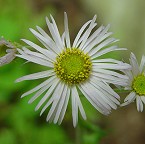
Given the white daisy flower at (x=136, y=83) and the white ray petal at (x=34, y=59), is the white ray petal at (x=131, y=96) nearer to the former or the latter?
the white daisy flower at (x=136, y=83)

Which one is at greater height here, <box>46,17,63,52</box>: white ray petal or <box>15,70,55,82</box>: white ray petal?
<box>46,17,63,52</box>: white ray petal

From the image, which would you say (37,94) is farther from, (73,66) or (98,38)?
(98,38)

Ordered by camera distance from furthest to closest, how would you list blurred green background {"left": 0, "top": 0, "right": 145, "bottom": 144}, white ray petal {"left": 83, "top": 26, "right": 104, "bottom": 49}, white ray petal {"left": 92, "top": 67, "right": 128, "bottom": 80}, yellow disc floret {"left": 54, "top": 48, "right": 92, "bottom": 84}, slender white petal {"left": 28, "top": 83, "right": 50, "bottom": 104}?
blurred green background {"left": 0, "top": 0, "right": 145, "bottom": 144}
yellow disc floret {"left": 54, "top": 48, "right": 92, "bottom": 84}
white ray petal {"left": 83, "top": 26, "right": 104, "bottom": 49}
white ray petal {"left": 92, "top": 67, "right": 128, "bottom": 80}
slender white petal {"left": 28, "top": 83, "right": 50, "bottom": 104}

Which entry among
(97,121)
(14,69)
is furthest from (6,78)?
(97,121)

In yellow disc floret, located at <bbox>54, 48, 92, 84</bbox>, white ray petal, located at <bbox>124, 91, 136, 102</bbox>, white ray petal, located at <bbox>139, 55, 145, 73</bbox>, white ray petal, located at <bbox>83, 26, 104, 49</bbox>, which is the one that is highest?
white ray petal, located at <bbox>83, 26, 104, 49</bbox>

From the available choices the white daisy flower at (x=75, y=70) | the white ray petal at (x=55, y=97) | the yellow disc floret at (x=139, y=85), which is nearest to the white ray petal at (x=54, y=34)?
the white daisy flower at (x=75, y=70)

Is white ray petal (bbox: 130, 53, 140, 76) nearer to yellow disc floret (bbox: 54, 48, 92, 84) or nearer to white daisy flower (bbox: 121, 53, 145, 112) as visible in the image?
white daisy flower (bbox: 121, 53, 145, 112)

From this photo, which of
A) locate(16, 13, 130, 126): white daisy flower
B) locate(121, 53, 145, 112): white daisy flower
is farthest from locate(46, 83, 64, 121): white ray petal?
locate(121, 53, 145, 112): white daisy flower
